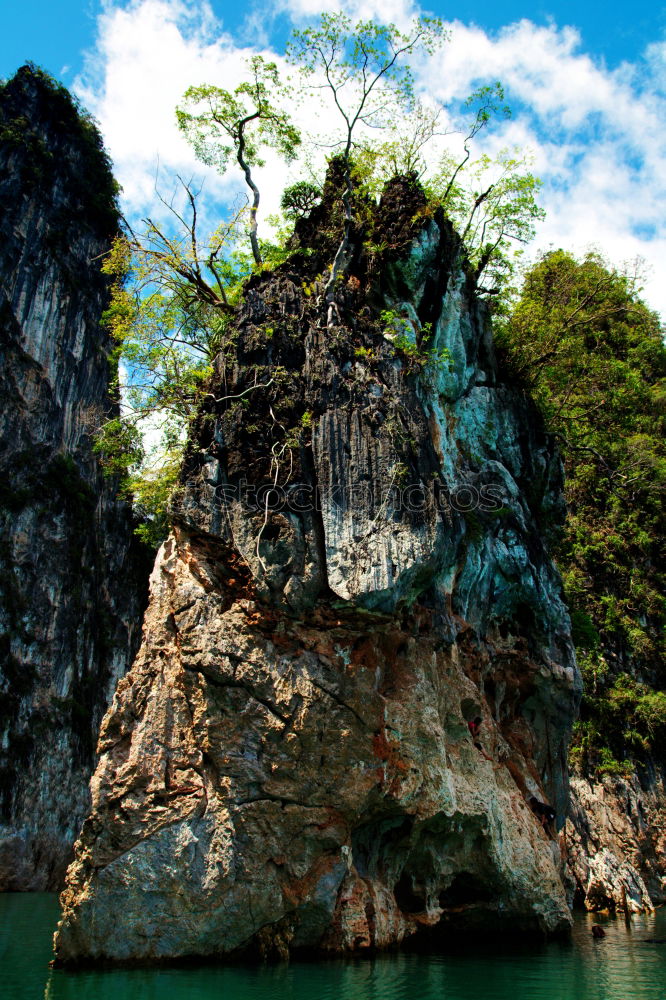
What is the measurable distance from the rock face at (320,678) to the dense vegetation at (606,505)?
649cm

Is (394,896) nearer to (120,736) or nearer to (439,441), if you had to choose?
(120,736)

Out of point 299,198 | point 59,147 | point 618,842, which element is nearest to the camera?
point 299,198

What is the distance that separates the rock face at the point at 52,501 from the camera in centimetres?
2586

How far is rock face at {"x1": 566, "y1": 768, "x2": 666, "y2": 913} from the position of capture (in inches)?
690

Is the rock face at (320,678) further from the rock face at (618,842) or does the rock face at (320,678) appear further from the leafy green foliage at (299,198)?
the rock face at (618,842)

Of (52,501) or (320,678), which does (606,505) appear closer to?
(320,678)

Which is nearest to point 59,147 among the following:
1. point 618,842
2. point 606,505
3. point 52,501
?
point 52,501

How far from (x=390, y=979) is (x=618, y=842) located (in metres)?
12.4

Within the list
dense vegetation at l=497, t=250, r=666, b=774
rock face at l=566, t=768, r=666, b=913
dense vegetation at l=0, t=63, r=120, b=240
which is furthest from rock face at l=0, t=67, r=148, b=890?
dense vegetation at l=497, t=250, r=666, b=774

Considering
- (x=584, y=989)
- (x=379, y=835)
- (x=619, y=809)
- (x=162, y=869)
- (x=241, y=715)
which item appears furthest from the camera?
(x=619, y=809)

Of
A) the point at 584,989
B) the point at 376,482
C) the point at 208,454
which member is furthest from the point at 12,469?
the point at 584,989

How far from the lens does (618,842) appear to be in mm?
18625

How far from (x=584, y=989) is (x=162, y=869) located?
5.03 metres

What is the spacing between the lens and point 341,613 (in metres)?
10.6
